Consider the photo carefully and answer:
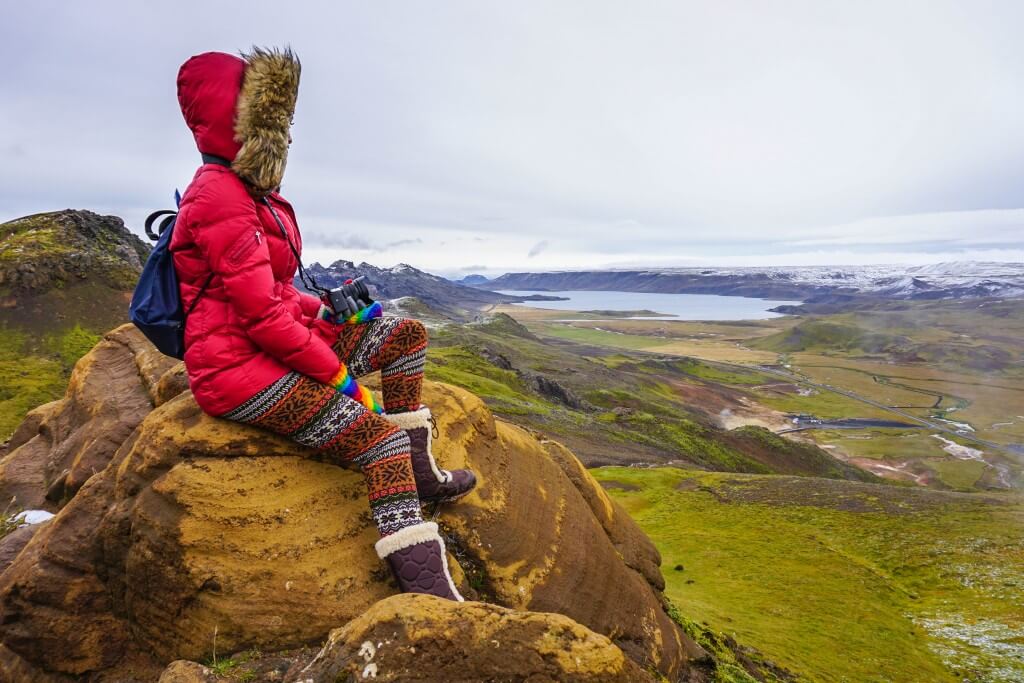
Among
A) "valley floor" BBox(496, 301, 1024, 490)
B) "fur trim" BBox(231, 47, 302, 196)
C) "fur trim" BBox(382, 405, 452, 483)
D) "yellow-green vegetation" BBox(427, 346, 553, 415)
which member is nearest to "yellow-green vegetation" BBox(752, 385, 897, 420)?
"valley floor" BBox(496, 301, 1024, 490)

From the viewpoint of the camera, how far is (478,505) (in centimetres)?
869

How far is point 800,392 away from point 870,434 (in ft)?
133

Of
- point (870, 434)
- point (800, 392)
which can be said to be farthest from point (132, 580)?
point (800, 392)

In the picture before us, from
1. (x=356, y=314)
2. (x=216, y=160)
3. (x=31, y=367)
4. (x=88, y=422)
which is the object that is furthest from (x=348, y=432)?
(x=31, y=367)

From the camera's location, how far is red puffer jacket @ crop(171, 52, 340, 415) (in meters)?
5.50

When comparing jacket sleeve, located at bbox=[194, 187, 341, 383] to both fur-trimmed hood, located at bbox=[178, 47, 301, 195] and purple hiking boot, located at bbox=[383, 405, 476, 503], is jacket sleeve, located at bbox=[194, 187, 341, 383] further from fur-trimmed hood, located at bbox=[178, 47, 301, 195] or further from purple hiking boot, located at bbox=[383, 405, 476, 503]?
purple hiking boot, located at bbox=[383, 405, 476, 503]

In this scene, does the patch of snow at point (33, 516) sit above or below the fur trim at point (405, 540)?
below

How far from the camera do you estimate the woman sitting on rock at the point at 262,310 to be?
218 inches

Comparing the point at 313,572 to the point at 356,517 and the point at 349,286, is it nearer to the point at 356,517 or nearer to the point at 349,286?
the point at 356,517

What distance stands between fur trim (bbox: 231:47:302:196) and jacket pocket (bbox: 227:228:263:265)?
23.6 inches

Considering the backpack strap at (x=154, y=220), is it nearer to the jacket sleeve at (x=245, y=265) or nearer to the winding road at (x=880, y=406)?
the jacket sleeve at (x=245, y=265)

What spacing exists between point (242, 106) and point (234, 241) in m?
1.43

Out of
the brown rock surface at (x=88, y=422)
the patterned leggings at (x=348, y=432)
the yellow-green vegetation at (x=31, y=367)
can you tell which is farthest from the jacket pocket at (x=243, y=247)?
the yellow-green vegetation at (x=31, y=367)

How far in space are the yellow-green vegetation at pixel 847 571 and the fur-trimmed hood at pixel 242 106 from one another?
19.9m
